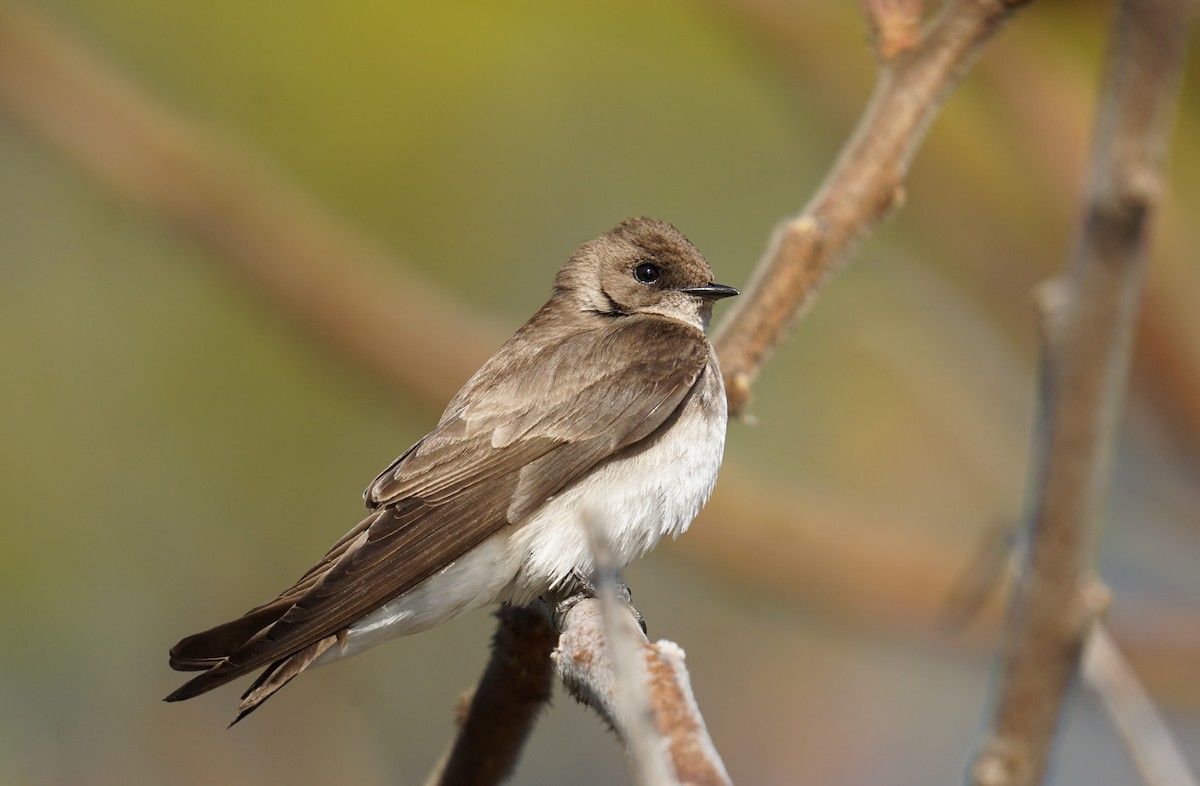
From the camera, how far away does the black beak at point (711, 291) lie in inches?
147

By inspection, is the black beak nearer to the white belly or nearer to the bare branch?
the white belly

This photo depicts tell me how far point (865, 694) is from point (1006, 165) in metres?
2.10

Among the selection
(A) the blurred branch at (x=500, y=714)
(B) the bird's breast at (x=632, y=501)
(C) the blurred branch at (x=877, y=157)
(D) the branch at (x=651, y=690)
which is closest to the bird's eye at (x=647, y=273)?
(B) the bird's breast at (x=632, y=501)

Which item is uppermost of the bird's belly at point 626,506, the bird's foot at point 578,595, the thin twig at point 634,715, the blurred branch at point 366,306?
the blurred branch at point 366,306

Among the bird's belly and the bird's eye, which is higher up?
the bird's eye

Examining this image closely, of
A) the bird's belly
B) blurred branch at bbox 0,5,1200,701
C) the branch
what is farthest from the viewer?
blurred branch at bbox 0,5,1200,701

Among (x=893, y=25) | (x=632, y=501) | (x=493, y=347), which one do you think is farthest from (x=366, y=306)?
(x=893, y=25)

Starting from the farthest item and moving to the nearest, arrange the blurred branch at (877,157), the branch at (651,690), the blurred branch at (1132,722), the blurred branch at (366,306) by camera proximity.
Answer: the blurred branch at (366,306) < the blurred branch at (877,157) < the branch at (651,690) < the blurred branch at (1132,722)

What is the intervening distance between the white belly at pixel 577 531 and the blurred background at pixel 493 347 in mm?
962

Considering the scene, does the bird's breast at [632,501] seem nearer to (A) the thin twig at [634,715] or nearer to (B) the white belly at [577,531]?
(B) the white belly at [577,531]

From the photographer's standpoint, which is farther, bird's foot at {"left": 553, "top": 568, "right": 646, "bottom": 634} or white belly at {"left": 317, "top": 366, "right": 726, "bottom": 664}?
white belly at {"left": 317, "top": 366, "right": 726, "bottom": 664}

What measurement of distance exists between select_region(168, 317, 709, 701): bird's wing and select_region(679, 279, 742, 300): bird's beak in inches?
8.9

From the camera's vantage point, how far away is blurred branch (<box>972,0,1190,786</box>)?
91cm

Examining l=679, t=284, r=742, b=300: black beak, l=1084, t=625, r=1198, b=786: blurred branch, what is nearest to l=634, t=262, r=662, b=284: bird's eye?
l=679, t=284, r=742, b=300: black beak
